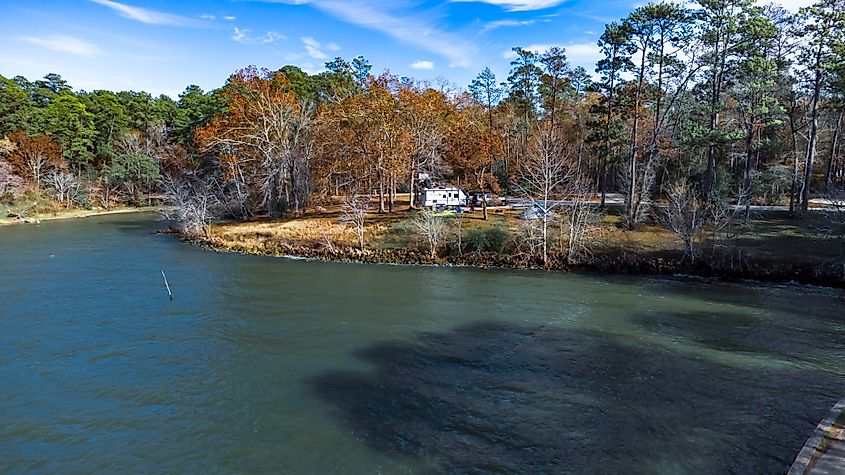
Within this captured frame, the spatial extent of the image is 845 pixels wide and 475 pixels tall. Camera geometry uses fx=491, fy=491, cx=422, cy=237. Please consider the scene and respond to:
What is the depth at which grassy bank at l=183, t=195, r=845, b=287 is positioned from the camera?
2405cm

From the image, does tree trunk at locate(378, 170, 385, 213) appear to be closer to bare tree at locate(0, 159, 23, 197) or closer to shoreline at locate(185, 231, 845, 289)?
shoreline at locate(185, 231, 845, 289)

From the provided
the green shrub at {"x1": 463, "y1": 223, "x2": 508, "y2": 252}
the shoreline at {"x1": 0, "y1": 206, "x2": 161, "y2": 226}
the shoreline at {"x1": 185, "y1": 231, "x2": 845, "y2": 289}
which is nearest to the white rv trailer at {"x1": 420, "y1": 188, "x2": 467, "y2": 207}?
the green shrub at {"x1": 463, "y1": 223, "x2": 508, "y2": 252}

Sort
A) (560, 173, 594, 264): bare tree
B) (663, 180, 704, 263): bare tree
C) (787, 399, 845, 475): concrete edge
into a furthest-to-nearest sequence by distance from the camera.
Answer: (560, 173, 594, 264): bare tree, (663, 180, 704, 263): bare tree, (787, 399, 845, 475): concrete edge

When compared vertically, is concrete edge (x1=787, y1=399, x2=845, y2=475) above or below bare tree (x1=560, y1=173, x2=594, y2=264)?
below

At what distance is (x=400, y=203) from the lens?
46.9 m

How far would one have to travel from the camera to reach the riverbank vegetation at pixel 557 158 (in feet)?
87.9

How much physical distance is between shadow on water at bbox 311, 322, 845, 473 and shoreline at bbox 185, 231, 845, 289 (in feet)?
31.6

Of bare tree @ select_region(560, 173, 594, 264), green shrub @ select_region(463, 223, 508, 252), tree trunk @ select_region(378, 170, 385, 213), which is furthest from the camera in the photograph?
tree trunk @ select_region(378, 170, 385, 213)

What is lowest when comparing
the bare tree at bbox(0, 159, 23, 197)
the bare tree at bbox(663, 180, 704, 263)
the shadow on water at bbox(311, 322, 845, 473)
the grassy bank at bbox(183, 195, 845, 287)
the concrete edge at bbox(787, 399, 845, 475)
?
the shadow on water at bbox(311, 322, 845, 473)

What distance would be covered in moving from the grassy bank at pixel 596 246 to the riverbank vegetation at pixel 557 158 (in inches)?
5.7

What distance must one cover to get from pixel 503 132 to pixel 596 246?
28.4 metres

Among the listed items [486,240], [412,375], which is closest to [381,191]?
[486,240]

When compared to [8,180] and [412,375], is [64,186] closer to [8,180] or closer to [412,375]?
[8,180]

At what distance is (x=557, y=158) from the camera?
31391 millimetres
